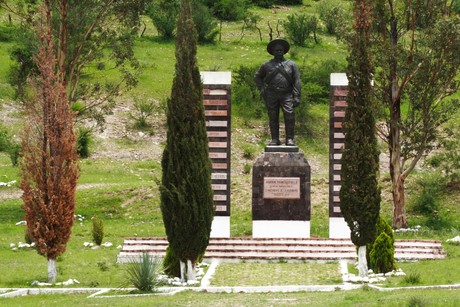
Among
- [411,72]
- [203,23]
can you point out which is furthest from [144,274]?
[203,23]

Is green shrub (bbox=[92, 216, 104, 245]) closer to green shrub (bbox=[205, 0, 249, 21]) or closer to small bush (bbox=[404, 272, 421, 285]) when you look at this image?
small bush (bbox=[404, 272, 421, 285])

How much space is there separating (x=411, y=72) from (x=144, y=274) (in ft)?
51.0

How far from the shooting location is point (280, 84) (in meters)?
34.1

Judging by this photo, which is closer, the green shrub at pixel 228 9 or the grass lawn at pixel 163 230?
the grass lawn at pixel 163 230

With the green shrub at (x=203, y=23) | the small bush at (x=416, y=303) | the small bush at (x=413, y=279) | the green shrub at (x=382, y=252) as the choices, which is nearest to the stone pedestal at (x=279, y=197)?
the green shrub at (x=382, y=252)

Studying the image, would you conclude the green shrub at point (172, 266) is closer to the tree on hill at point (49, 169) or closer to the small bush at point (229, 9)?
the tree on hill at point (49, 169)

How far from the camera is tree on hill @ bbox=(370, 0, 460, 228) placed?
37438mm

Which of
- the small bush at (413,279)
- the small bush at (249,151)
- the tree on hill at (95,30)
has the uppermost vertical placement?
the tree on hill at (95,30)

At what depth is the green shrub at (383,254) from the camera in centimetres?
2828

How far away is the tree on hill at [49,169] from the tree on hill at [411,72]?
13.0 metres

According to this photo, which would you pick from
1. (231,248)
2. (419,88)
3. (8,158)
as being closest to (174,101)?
(231,248)

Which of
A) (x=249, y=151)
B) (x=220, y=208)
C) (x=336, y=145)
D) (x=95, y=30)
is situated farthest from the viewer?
(x=249, y=151)

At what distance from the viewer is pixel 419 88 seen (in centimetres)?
3847

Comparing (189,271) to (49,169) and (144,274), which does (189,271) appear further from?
(49,169)
